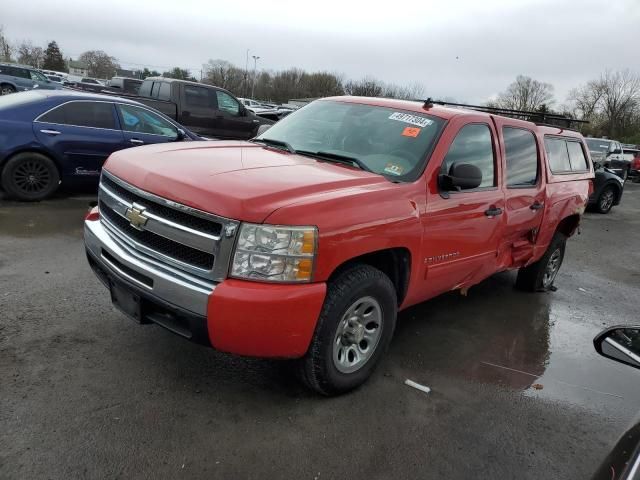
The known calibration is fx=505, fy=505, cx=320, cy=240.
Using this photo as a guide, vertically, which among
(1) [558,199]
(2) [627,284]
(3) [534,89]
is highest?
(3) [534,89]

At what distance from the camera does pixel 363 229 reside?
2.94 meters

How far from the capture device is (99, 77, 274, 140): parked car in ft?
41.1

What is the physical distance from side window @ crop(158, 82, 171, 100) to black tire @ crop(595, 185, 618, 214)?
37.6 ft

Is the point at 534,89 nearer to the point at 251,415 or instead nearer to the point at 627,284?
the point at 627,284

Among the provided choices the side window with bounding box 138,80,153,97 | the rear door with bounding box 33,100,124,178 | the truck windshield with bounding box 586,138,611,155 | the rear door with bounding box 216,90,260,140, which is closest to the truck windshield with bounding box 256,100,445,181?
the rear door with bounding box 33,100,124,178

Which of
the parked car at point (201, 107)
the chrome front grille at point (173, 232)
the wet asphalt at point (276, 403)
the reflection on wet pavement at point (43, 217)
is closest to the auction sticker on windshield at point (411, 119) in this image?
the wet asphalt at point (276, 403)

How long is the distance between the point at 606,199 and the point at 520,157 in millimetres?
10564

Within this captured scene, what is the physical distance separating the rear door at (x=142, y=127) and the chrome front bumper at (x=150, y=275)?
5103 mm

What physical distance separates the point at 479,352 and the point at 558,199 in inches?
84.2

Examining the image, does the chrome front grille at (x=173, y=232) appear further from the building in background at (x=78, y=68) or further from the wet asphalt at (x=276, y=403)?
the building in background at (x=78, y=68)

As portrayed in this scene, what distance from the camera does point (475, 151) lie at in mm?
4117

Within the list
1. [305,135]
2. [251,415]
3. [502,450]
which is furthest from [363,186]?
[502,450]

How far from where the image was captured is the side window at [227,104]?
43.2 ft

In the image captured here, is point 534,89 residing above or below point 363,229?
above
